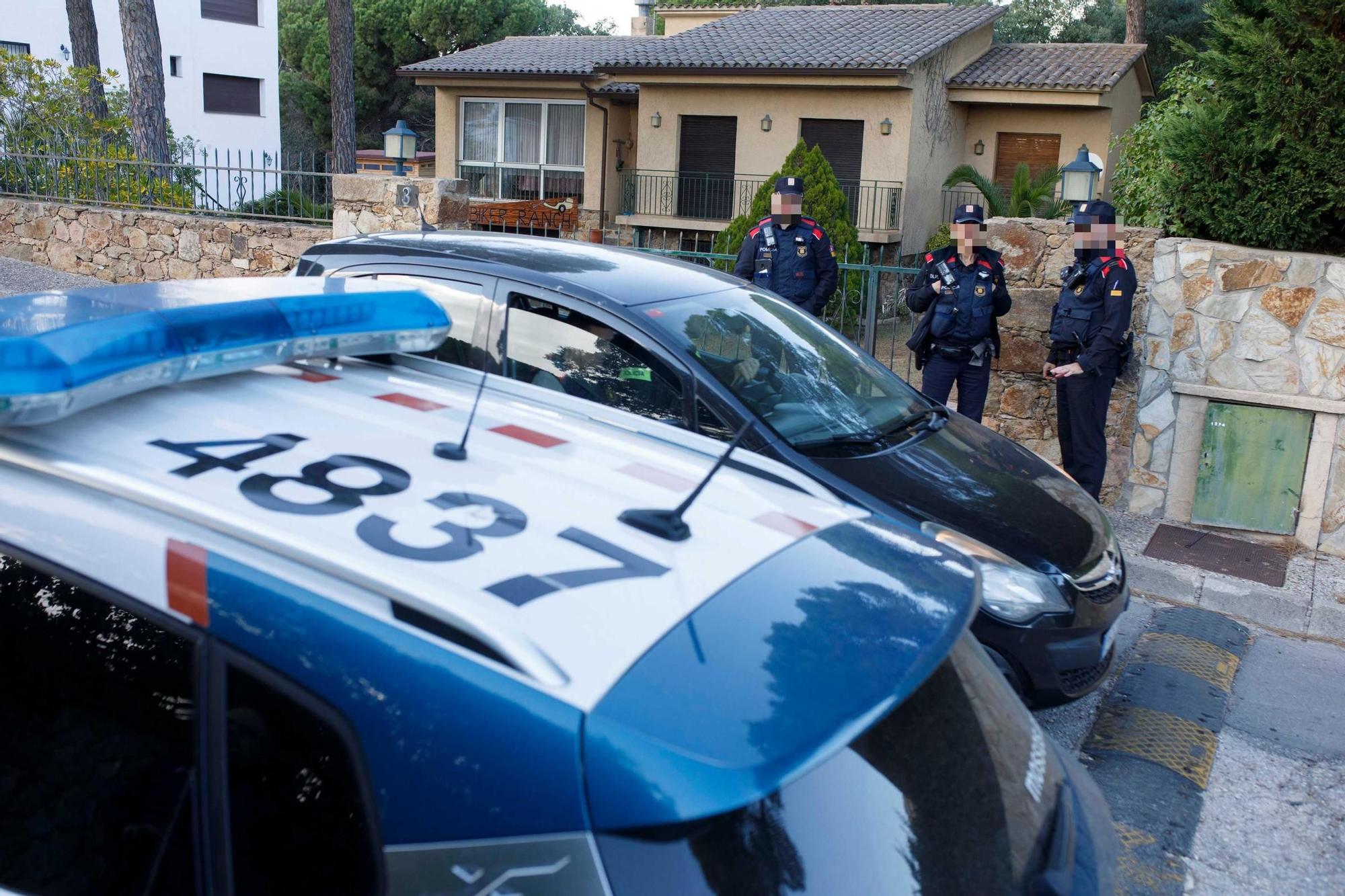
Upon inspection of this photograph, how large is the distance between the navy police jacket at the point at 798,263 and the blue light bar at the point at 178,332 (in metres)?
4.58

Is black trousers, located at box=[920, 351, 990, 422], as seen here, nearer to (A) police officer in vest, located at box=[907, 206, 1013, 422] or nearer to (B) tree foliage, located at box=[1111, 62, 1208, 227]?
(A) police officer in vest, located at box=[907, 206, 1013, 422]

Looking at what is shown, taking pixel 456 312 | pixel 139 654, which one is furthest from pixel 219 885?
pixel 456 312

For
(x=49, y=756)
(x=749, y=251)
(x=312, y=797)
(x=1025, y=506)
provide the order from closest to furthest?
(x=312, y=797) < (x=49, y=756) < (x=1025, y=506) < (x=749, y=251)

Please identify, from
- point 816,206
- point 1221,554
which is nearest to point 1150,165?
point 1221,554

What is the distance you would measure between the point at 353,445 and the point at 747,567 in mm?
724

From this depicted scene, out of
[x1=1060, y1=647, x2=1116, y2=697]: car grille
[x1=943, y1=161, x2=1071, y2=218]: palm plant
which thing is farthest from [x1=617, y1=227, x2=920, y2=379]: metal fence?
[x1=1060, y1=647, x2=1116, y2=697]: car grille

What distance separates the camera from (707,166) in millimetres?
20062

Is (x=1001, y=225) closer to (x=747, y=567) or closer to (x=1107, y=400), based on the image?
(x=1107, y=400)

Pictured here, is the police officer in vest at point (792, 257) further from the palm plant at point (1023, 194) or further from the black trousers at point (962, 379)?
the palm plant at point (1023, 194)

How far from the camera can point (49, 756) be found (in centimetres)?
164

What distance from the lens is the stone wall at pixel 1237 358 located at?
21.0 ft

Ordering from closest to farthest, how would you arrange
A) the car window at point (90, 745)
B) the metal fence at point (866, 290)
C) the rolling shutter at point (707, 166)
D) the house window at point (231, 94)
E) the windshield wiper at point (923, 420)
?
the car window at point (90, 745) → the windshield wiper at point (923, 420) → the metal fence at point (866, 290) → the rolling shutter at point (707, 166) → the house window at point (231, 94)

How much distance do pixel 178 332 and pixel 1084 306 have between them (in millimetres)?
5427

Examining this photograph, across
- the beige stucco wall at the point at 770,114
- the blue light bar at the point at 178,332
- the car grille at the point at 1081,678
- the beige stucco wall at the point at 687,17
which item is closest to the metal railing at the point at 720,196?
the beige stucco wall at the point at 770,114
